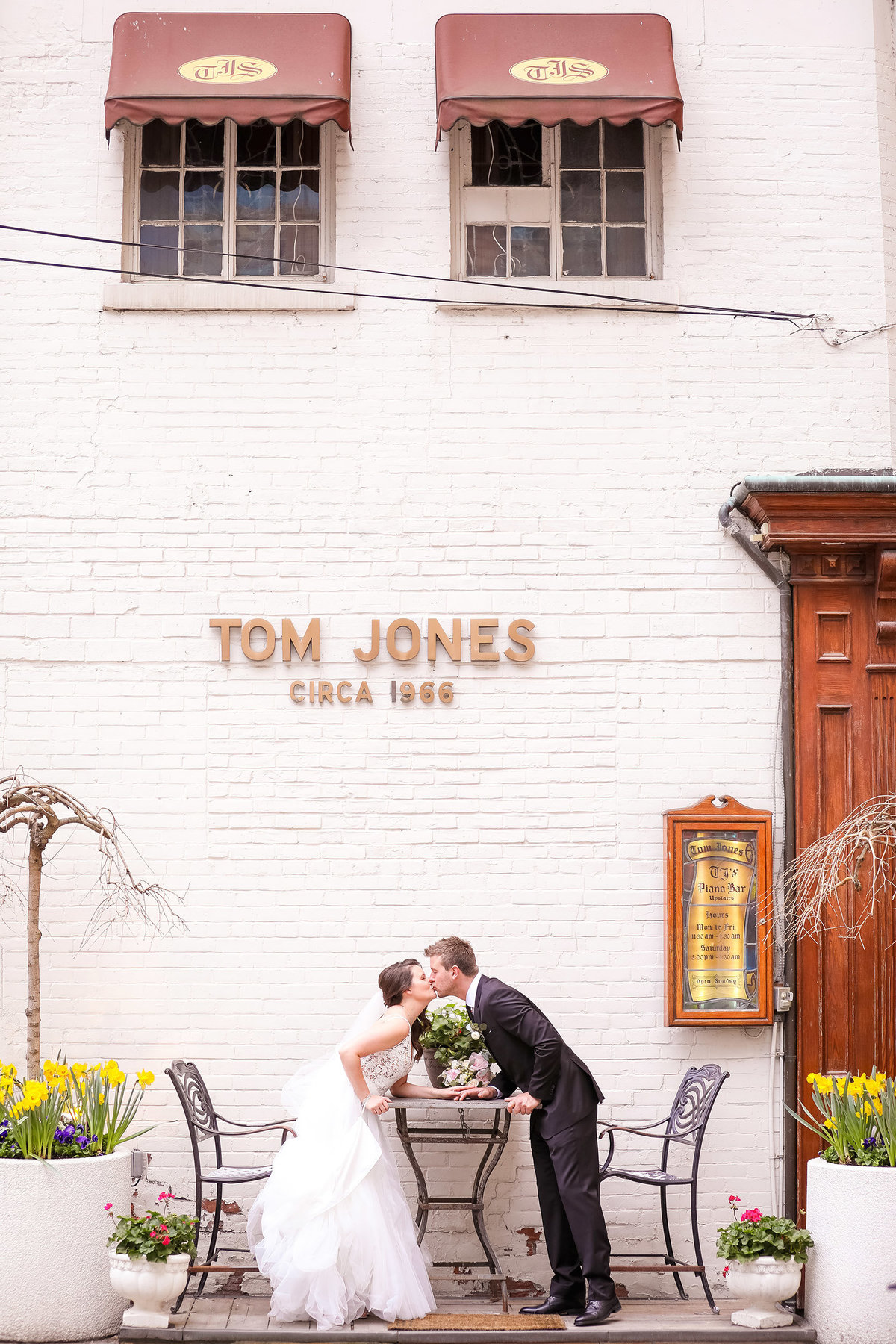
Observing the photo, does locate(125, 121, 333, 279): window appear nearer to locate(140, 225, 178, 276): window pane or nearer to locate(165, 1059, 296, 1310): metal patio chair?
locate(140, 225, 178, 276): window pane

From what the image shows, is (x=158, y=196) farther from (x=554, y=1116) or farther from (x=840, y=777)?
(x=554, y=1116)

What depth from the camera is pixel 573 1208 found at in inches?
232

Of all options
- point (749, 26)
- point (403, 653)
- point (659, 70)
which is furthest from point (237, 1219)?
point (749, 26)

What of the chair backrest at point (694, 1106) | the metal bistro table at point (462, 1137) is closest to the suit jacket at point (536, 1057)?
the metal bistro table at point (462, 1137)

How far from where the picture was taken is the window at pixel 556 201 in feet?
24.0

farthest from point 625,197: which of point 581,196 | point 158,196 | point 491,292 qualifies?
point 158,196

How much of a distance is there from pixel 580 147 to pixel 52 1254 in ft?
20.1

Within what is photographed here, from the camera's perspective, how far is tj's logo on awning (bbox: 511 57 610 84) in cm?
695

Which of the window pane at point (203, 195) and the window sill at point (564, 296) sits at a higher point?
the window pane at point (203, 195)

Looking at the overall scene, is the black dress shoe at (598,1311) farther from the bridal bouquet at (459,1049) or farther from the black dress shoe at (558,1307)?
the bridal bouquet at (459,1049)

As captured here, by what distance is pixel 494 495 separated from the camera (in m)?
7.04

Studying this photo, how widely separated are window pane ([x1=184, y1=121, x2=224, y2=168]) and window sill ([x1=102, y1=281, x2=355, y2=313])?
2.70ft

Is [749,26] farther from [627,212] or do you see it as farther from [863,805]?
[863,805]

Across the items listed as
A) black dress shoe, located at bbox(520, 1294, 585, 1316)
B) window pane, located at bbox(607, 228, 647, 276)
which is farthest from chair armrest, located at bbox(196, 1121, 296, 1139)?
window pane, located at bbox(607, 228, 647, 276)
